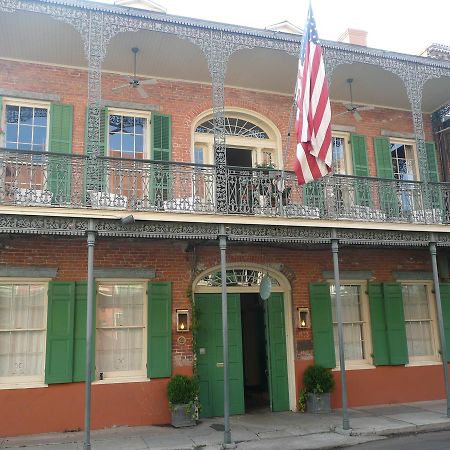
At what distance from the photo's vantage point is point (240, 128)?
11.2 meters

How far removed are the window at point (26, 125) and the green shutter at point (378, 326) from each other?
7.61m

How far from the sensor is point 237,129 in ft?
36.8

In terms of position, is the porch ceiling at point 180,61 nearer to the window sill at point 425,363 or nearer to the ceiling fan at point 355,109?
the ceiling fan at point 355,109

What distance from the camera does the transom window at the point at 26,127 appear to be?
9.60 meters

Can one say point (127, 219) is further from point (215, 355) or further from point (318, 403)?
point (318, 403)

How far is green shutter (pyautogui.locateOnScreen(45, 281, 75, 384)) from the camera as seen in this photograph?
8.61m

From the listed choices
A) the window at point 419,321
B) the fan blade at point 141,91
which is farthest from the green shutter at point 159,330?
the window at point 419,321

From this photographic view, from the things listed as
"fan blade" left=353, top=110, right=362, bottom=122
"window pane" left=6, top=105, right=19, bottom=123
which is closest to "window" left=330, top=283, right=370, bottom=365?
"fan blade" left=353, top=110, right=362, bottom=122

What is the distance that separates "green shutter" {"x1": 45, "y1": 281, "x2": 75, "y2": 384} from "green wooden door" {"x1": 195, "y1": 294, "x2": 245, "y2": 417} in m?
2.44

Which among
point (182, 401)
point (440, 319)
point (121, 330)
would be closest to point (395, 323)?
point (440, 319)

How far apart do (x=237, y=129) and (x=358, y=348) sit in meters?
5.57

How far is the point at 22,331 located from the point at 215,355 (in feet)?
11.9

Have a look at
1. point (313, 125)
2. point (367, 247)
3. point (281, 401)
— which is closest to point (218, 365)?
point (281, 401)

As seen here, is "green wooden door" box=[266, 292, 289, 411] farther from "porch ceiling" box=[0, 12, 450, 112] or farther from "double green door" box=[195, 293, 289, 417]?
"porch ceiling" box=[0, 12, 450, 112]
